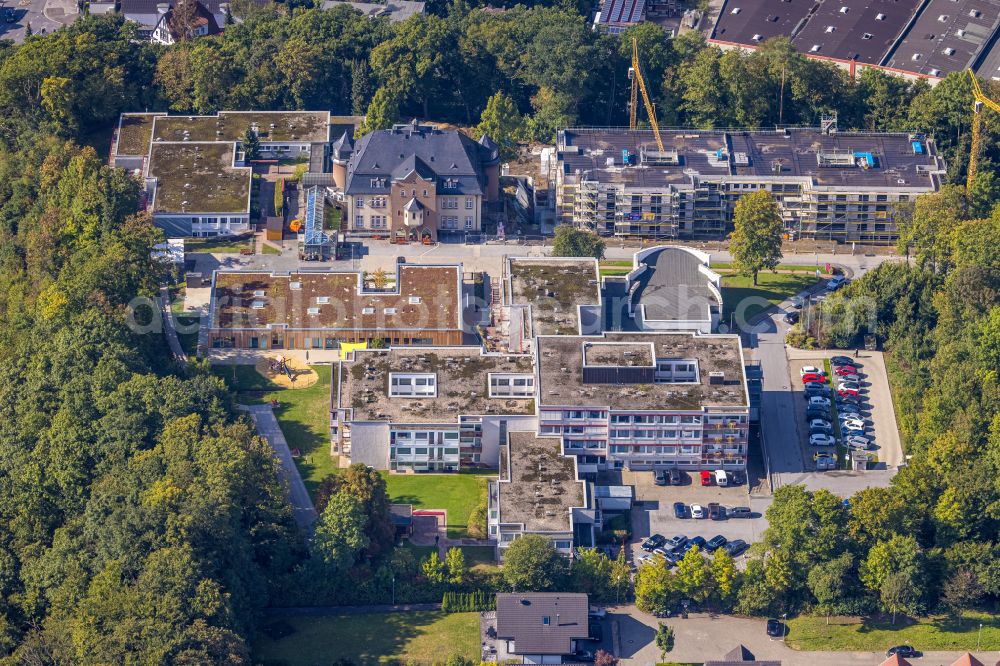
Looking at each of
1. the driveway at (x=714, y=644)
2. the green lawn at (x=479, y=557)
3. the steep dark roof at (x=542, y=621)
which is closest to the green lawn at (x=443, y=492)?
the green lawn at (x=479, y=557)

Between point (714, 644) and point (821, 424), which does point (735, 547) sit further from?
point (821, 424)

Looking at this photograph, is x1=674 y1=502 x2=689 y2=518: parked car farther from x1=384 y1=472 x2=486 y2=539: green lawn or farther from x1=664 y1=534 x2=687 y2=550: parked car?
x1=384 y1=472 x2=486 y2=539: green lawn

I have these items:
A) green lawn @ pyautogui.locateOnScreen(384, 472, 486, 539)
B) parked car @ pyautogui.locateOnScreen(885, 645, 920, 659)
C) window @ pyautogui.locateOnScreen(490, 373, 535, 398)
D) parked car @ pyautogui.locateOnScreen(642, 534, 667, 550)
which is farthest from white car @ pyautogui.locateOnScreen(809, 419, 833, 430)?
green lawn @ pyautogui.locateOnScreen(384, 472, 486, 539)

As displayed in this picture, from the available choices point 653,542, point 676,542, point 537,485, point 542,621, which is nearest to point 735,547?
point 676,542

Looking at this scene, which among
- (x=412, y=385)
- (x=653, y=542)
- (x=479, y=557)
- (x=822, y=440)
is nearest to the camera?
(x=479, y=557)

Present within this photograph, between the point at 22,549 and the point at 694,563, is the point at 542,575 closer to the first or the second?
the point at 694,563
